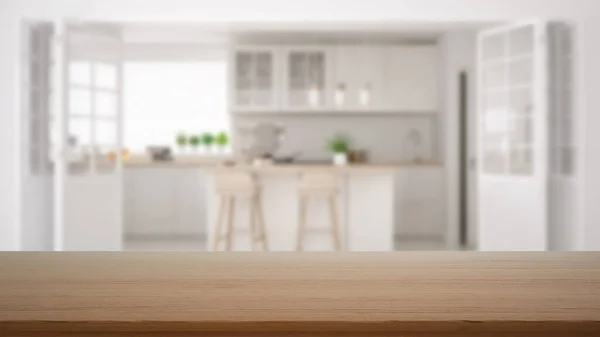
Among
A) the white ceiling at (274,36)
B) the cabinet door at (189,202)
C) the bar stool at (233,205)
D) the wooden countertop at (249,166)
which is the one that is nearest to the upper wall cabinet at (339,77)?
the white ceiling at (274,36)

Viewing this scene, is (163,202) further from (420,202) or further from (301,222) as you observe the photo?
(420,202)

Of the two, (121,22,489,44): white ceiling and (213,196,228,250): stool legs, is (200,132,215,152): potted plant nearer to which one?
(121,22,489,44): white ceiling

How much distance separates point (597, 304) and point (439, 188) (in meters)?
7.63

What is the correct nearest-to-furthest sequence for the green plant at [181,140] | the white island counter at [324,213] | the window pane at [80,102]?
the window pane at [80,102]
the white island counter at [324,213]
the green plant at [181,140]

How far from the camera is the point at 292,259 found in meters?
1.17

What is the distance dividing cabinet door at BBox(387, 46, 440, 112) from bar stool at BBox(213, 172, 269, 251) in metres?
3.21

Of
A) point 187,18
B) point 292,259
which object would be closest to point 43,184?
point 187,18

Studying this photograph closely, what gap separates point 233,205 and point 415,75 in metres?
3.60

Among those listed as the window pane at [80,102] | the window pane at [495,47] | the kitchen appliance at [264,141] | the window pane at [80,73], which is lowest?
the kitchen appliance at [264,141]

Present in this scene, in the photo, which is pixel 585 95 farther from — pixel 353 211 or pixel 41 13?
pixel 41 13

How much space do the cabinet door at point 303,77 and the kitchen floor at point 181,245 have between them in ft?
7.17

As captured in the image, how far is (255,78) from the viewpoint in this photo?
8.77 meters

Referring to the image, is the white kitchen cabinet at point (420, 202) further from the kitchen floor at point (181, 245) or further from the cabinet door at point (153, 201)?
the cabinet door at point (153, 201)

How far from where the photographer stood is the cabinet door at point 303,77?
28.8ft
